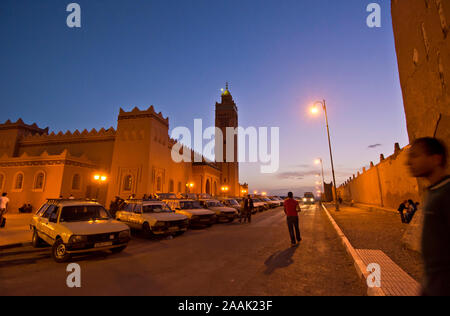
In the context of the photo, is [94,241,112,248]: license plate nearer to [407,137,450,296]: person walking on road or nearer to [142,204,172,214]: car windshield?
[142,204,172,214]: car windshield

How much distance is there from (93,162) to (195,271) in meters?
25.9

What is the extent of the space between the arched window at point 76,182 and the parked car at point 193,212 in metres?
14.8

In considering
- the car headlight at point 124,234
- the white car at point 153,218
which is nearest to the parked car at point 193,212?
the white car at point 153,218

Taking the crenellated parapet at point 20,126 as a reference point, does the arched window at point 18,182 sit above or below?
below

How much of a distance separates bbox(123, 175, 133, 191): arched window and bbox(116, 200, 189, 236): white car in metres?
13.5

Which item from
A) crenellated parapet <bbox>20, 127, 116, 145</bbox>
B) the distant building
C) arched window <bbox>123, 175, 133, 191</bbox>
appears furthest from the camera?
crenellated parapet <bbox>20, 127, 116, 145</bbox>

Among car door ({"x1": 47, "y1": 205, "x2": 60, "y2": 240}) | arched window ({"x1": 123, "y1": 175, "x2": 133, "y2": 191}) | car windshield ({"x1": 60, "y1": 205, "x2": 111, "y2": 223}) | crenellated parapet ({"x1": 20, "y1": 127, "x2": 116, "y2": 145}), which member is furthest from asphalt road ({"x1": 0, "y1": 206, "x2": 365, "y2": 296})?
crenellated parapet ({"x1": 20, "y1": 127, "x2": 116, "y2": 145})

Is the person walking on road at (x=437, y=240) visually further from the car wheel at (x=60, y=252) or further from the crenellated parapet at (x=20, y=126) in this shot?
the crenellated parapet at (x=20, y=126)

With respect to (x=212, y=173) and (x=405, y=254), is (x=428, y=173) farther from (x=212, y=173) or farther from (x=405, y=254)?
(x=212, y=173)

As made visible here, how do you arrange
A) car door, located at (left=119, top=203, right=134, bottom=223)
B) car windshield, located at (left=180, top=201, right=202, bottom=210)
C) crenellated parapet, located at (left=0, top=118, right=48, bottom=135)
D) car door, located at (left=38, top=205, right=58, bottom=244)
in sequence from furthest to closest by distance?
crenellated parapet, located at (left=0, top=118, right=48, bottom=135), car windshield, located at (left=180, top=201, right=202, bottom=210), car door, located at (left=119, top=203, right=134, bottom=223), car door, located at (left=38, top=205, right=58, bottom=244)

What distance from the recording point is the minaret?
5228cm

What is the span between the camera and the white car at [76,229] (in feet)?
19.6
